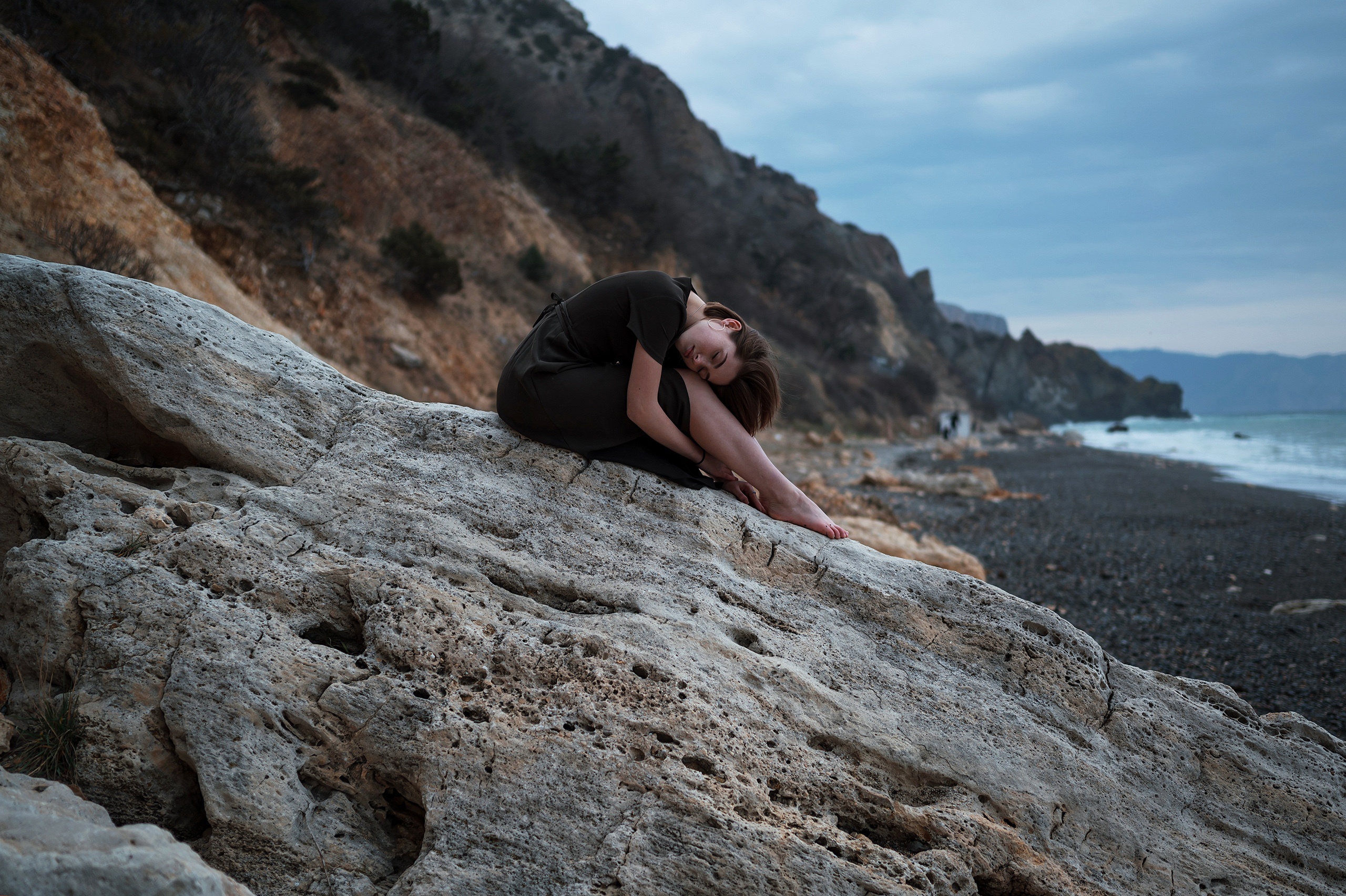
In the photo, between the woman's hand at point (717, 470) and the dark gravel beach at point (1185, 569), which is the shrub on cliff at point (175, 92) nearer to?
the woman's hand at point (717, 470)

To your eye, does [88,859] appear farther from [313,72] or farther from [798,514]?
[313,72]

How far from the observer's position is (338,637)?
333cm

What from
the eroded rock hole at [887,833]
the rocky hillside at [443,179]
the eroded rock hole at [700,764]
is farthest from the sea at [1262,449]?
the eroded rock hole at [700,764]

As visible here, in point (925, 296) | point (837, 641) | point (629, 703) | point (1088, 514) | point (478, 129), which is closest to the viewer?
point (629, 703)

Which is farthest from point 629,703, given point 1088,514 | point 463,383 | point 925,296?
point 925,296

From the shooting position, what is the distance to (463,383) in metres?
18.0

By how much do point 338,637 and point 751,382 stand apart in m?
2.45

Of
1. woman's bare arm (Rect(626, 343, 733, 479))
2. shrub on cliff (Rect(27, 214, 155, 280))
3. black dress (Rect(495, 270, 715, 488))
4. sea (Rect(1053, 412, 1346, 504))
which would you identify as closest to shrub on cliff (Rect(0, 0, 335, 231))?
shrub on cliff (Rect(27, 214, 155, 280))

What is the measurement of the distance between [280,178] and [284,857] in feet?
52.4

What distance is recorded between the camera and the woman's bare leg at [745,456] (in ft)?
12.9

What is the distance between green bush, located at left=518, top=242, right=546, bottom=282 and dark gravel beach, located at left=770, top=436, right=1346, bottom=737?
1074 centimetres

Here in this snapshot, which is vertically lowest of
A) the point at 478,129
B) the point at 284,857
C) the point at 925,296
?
the point at 284,857

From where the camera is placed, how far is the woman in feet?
12.3

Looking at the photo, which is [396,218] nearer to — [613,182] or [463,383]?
[463,383]
